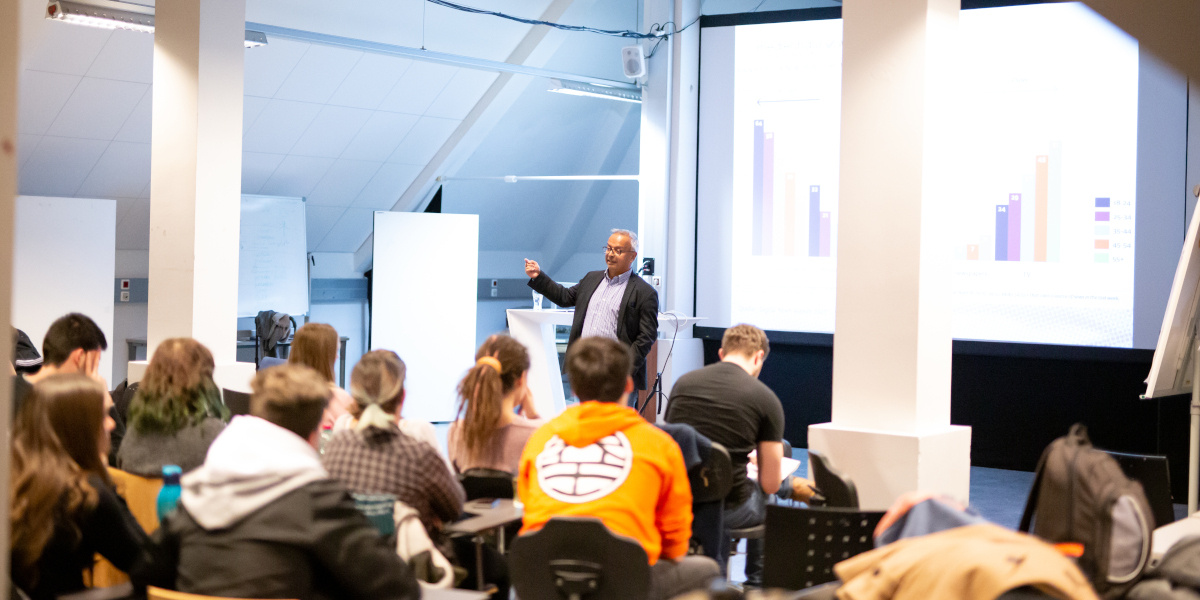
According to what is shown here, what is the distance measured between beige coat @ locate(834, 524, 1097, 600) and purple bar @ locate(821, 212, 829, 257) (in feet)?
17.3

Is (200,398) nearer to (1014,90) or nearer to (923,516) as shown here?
(923,516)

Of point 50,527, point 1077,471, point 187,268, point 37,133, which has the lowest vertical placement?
point 50,527

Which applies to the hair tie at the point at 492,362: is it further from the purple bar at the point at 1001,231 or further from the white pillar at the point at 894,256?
the purple bar at the point at 1001,231

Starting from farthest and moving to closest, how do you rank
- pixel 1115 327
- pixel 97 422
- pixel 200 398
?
pixel 1115 327
pixel 200 398
pixel 97 422

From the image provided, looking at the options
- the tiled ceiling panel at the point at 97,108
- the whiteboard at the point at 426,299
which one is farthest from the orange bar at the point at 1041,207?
the tiled ceiling panel at the point at 97,108

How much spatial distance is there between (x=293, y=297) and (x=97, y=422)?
6.62 meters

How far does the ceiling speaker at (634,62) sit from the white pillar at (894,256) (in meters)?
3.93

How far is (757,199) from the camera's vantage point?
24.0 ft

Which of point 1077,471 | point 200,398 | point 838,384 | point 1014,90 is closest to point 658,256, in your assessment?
point 1014,90

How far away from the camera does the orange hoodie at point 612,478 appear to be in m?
2.47

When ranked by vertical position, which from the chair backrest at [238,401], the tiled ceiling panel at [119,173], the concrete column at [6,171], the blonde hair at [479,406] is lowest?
the chair backrest at [238,401]

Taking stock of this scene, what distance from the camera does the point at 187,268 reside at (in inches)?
207

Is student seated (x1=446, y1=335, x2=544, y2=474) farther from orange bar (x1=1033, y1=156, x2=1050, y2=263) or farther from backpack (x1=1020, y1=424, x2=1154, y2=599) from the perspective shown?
orange bar (x1=1033, y1=156, x2=1050, y2=263)

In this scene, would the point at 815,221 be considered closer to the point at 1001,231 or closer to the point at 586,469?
the point at 1001,231
